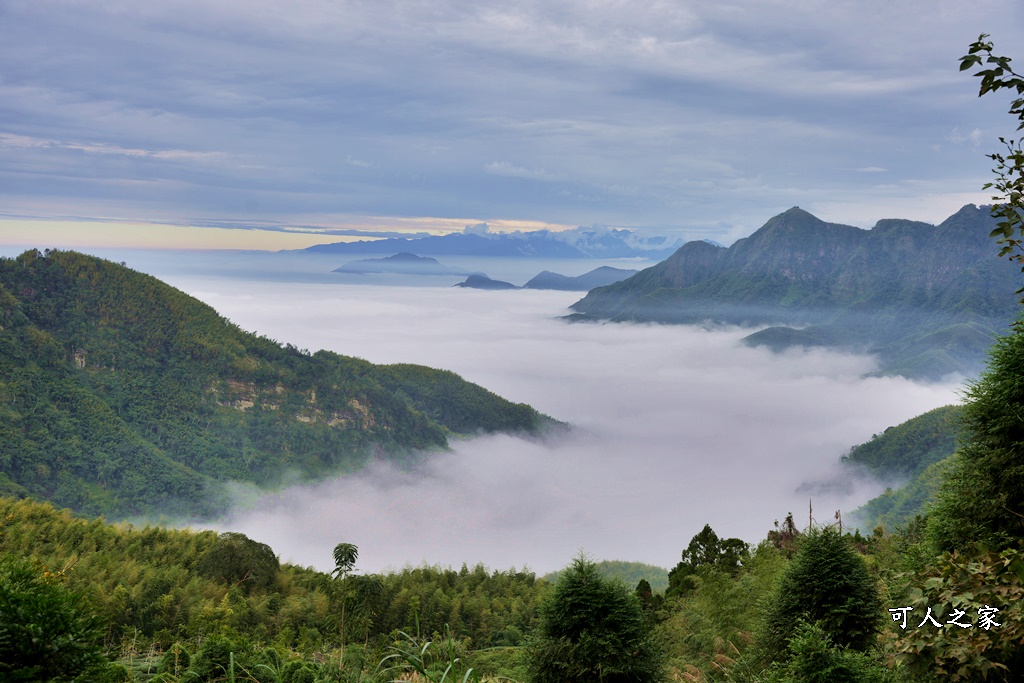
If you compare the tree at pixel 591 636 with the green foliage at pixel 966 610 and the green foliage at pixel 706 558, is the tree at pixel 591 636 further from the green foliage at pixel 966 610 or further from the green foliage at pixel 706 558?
the green foliage at pixel 706 558

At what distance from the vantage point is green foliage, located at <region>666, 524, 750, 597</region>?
31.3 metres

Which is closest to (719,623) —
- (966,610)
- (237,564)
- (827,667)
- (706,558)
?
(827,667)

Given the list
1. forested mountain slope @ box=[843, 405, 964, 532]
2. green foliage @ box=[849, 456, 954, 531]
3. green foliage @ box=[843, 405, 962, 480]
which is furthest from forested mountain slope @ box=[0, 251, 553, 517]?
green foliage @ box=[843, 405, 962, 480]

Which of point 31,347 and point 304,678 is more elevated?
point 31,347

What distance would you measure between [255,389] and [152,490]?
28998mm

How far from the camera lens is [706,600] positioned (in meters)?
23.3

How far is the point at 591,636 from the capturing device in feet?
22.6

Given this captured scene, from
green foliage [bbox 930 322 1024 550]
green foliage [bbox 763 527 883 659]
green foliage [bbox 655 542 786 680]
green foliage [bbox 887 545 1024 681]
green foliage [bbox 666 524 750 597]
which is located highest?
green foliage [bbox 930 322 1024 550]

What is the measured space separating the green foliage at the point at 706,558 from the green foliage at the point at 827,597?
22175mm

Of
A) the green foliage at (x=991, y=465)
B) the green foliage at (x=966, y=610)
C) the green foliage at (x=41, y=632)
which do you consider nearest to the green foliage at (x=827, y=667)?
the green foliage at (x=991, y=465)

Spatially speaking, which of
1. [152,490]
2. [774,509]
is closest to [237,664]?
[152,490]

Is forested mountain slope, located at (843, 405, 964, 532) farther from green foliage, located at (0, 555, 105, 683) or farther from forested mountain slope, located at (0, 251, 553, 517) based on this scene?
green foliage, located at (0, 555, 105, 683)

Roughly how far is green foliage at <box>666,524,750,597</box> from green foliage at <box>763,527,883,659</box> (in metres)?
22.2

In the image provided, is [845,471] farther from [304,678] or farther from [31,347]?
[304,678]
